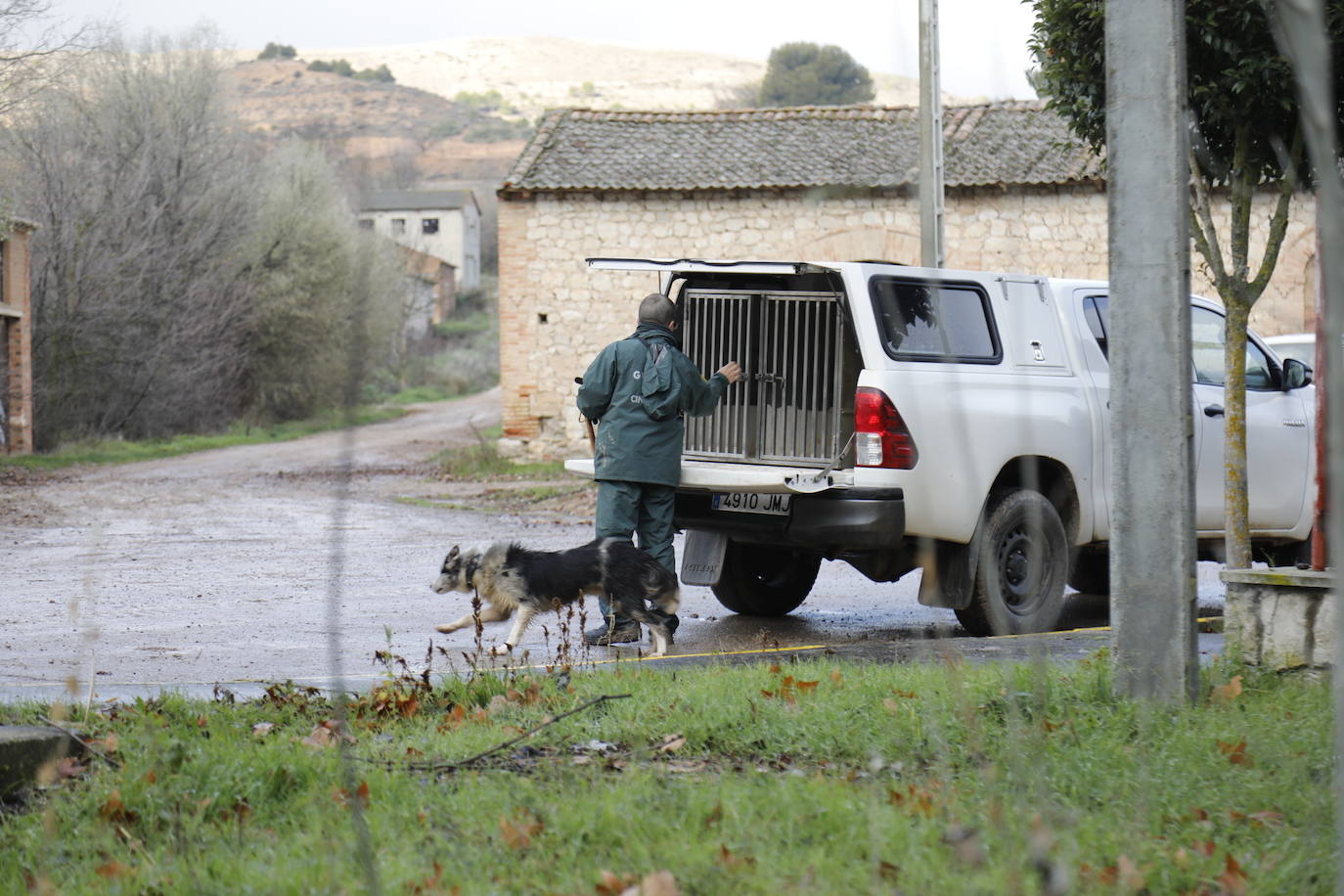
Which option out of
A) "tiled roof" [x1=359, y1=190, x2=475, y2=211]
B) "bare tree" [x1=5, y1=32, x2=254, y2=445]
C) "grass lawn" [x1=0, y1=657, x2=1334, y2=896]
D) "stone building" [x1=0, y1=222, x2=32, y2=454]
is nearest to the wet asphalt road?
"grass lawn" [x1=0, y1=657, x2=1334, y2=896]

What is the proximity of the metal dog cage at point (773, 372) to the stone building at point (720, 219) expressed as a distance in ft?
49.7

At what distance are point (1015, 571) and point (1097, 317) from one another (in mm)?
1730

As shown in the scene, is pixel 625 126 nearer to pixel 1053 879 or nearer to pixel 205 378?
pixel 205 378

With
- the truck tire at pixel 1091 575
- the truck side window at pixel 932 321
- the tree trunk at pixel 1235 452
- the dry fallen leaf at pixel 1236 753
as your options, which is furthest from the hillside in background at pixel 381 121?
the dry fallen leaf at pixel 1236 753

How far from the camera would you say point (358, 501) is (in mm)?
20234

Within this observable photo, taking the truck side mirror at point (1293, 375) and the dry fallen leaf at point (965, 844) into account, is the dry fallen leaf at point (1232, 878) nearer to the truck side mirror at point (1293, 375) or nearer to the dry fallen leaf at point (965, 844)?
the dry fallen leaf at point (965, 844)

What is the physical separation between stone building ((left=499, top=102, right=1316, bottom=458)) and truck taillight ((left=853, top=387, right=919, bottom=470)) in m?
16.6

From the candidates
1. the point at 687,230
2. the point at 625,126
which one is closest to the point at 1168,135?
the point at 687,230

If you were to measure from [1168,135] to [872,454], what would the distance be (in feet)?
9.99

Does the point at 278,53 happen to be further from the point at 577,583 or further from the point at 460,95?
the point at 577,583

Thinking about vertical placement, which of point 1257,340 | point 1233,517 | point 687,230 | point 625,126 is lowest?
point 1233,517

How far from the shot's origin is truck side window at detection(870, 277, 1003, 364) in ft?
27.6

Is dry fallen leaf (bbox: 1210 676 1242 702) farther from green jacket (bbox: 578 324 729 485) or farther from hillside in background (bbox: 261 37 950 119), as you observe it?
hillside in background (bbox: 261 37 950 119)

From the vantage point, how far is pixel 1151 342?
5508mm
